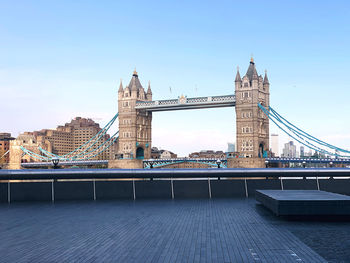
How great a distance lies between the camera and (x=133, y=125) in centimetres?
9956

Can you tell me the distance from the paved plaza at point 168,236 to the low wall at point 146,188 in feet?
16.9

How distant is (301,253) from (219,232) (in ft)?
12.2

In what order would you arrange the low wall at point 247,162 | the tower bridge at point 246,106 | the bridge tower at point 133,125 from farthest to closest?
the bridge tower at point 133,125 < the tower bridge at point 246,106 < the low wall at point 247,162

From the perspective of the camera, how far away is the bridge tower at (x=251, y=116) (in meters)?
84.2

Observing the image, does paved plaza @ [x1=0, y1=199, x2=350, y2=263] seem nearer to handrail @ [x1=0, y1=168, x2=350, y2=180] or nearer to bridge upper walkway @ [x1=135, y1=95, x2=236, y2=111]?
handrail @ [x1=0, y1=168, x2=350, y2=180]

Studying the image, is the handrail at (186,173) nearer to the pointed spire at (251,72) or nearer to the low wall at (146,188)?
the low wall at (146,188)

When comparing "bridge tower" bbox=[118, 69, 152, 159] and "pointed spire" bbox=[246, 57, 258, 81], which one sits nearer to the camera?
"pointed spire" bbox=[246, 57, 258, 81]

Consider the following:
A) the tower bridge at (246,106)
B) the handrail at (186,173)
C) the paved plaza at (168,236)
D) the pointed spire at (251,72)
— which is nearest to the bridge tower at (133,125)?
the tower bridge at (246,106)

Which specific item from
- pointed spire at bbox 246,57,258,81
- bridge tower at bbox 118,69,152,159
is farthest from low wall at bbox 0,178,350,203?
bridge tower at bbox 118,69,152,159

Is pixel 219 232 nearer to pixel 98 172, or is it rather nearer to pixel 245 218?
pixel 245 218

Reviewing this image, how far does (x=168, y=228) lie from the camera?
1509 cm

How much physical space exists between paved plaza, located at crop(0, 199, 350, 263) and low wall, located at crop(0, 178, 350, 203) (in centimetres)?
516

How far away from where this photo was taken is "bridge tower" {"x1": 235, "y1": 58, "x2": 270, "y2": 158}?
3314 inches

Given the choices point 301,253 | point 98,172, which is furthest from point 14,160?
point 301,253
